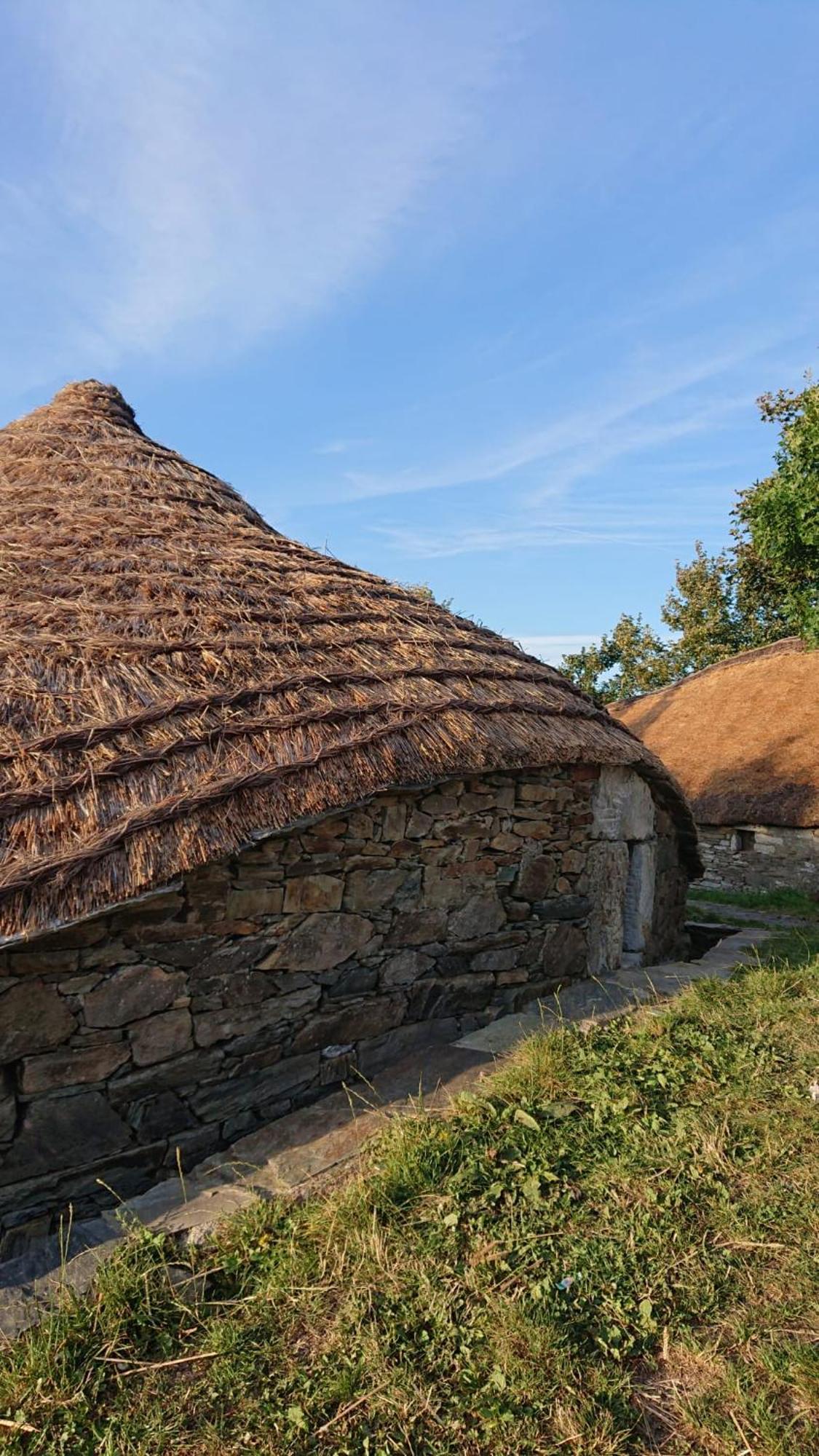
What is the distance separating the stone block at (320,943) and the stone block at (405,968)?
255mm

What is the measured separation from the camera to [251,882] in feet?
13.5

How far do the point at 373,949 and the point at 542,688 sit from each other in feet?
7.54

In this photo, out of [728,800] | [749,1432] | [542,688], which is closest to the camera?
[749,1432]

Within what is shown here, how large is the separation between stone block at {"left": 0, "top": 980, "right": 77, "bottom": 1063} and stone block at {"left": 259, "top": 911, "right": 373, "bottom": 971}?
971mm

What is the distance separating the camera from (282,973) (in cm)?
429

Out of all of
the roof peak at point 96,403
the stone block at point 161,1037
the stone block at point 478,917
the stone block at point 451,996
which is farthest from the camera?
the roof peak at point 96,403

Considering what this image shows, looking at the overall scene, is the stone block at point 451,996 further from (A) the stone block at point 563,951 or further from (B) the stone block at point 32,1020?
(B) the stone block at point 32,1020

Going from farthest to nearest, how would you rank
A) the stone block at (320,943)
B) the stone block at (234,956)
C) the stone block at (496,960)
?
the stone block at (496,960), the stone block at (320,943), the stone block at (234,956)

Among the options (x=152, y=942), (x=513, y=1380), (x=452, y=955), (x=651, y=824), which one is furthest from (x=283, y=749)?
(x=651, y=824)

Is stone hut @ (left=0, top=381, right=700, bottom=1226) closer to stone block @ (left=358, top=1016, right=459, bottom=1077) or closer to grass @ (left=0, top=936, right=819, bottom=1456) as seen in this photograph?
stone block @ (left=358, top=1016, right=459, bottom=1077)

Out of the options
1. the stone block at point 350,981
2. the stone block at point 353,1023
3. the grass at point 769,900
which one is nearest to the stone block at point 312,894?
the stone block at point 350,981

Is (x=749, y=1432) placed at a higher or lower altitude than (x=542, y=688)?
lower

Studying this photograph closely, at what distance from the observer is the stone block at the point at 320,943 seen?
4.27 m

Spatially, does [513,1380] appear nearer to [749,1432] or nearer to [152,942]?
[749,1432]
